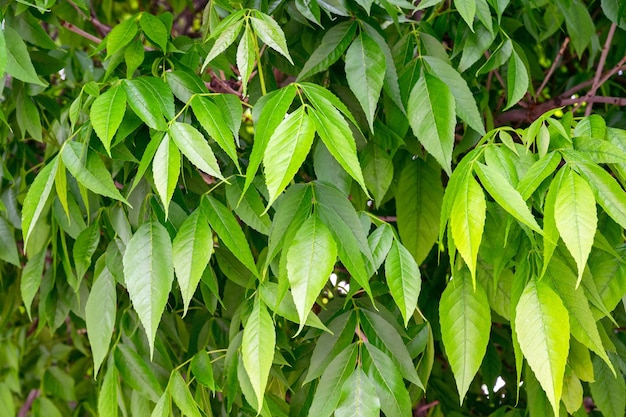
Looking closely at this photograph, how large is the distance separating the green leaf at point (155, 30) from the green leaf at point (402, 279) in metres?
0.33

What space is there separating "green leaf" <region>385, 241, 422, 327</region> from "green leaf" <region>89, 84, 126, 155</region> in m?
0.26

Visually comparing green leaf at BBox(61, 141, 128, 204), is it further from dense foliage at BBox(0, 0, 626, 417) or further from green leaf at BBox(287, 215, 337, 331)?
green leaf at BBox(287, 215, 337, 331)

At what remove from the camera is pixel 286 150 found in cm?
52

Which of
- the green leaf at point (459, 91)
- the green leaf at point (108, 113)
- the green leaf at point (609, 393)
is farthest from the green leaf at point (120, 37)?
the green leaf at point (609, 393)

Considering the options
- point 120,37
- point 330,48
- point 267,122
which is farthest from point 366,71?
point 120,37

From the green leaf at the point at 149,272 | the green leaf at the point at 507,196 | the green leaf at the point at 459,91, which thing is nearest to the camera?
the green leaf at the point at 507,196

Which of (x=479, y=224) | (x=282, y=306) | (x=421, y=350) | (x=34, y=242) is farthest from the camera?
(x=34, y=242)

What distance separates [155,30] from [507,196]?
16.9 inches

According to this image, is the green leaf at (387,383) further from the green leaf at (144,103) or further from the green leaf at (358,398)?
the green leaf at (144,103)

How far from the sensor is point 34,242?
3.07 feet

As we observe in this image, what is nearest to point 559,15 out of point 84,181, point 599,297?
point 599,297

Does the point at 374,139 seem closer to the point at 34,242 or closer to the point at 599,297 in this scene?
the point at 599,297

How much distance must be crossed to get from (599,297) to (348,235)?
0.22 m

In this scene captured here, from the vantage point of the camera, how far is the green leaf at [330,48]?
719 mm
